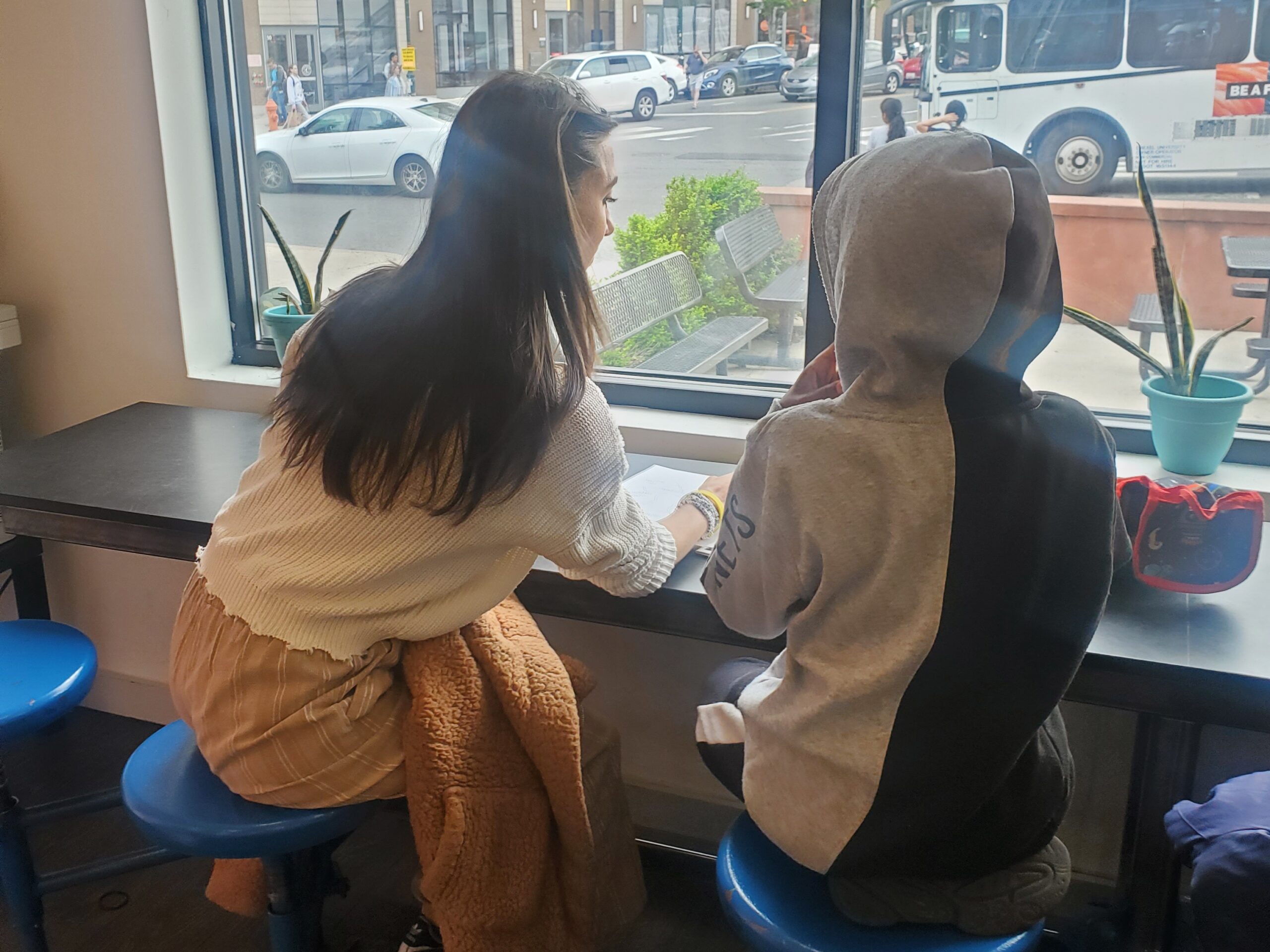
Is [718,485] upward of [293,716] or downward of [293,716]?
upward

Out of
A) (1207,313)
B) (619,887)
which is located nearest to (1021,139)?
(1207,313)

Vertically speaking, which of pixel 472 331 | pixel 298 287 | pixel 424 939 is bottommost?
pixel 424 939

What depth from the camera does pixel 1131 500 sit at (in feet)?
4.42

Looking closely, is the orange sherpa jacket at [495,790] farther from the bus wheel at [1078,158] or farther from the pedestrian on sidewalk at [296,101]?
the pedestrian on sidewalk at [296,101]

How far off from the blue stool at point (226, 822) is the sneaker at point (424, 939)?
0.45 ft

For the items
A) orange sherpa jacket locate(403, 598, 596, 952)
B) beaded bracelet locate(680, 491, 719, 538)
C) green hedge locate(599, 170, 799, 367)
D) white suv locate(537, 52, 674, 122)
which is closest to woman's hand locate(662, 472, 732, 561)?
beaded bracelet locate(680, 491, 719, 538)

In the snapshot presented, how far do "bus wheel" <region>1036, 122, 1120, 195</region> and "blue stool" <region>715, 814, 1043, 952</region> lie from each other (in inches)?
43.7

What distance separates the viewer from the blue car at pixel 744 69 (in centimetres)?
184

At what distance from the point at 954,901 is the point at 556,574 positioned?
23.6 inches

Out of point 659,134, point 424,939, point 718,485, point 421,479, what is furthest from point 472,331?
point 659,134

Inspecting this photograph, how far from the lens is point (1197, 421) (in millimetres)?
1566

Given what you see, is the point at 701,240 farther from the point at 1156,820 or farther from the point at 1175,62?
the point at 1156,820

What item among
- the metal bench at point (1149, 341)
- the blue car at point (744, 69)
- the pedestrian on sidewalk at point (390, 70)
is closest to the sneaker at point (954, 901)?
the metal bench at point (1149, 341)

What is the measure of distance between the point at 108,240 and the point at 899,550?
6.10ft
